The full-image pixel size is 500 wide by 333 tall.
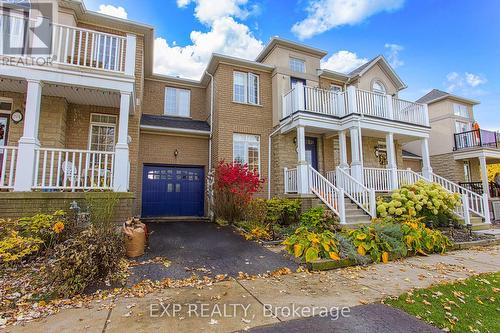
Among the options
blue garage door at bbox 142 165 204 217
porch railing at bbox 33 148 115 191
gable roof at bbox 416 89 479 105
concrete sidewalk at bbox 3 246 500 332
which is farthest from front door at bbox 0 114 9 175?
gable roof at bbox 416 89 479 105

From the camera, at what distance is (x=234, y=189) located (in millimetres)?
9234

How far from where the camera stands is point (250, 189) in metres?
9.38

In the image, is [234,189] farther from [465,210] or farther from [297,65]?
[465,210]

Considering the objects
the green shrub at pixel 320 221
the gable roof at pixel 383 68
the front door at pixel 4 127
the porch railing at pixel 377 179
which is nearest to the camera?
the green shrub at pixel 320 221

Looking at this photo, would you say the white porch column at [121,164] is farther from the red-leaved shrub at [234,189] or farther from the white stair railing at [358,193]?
the white stair railing at [358,193]

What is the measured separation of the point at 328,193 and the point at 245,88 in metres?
6.18

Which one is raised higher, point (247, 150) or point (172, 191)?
point (247, 150)

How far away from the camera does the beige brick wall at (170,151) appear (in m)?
10.8

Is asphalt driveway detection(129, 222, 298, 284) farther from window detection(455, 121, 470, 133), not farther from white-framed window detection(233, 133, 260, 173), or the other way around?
window detection(455, 121, 470, 133)

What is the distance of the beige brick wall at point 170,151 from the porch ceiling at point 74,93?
2.55 metres

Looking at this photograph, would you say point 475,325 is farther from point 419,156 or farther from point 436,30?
point 419,156

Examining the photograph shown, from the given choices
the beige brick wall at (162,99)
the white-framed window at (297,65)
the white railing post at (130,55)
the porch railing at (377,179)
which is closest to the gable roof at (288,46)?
the white-framed window at (297,65)

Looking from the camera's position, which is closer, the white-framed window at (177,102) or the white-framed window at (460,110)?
the white-framed window at (177,102)

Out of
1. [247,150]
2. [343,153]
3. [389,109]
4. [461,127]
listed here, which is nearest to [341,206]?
[343,153]
